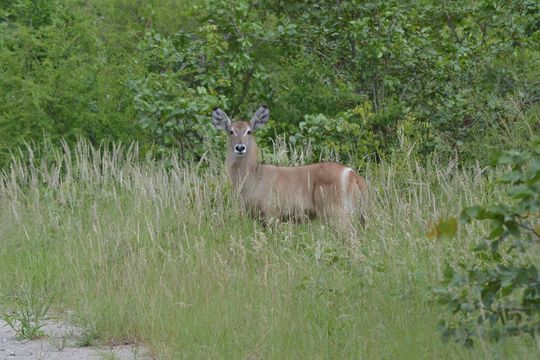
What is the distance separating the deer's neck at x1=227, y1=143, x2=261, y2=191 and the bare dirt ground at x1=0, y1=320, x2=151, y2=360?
4.08m

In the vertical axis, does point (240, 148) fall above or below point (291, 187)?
above

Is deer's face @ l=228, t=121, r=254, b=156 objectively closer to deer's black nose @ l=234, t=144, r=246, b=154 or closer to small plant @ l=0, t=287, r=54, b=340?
deer's black nose @ l=234, t=144, r=246, b=154

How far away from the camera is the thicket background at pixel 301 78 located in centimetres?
1276

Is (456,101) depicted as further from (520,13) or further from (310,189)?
(310,189)

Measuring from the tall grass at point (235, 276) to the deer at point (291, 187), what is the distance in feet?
0.73

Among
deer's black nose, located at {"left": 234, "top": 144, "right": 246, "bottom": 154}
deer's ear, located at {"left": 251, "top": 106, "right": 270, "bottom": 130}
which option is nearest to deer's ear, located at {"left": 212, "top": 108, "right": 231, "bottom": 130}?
deer's ear, located at {"left": 251, "top": 106, "right": 270, "bottom": 130}

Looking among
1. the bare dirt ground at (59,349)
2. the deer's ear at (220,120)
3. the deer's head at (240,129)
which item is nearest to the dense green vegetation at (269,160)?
the bare dirt ground at (59,349)

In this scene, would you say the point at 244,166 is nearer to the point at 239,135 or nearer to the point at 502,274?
the point at 239,135

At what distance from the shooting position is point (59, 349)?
716cm

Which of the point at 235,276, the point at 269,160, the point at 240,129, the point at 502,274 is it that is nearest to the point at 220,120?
the point at 240,129

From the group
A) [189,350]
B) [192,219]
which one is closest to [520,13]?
[192,219]

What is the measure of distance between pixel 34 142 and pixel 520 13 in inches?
259

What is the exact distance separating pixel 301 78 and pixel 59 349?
24.8 feet

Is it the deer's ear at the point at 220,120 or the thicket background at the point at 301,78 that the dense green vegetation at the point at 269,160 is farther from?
the deer's ear at the point at 220,120
